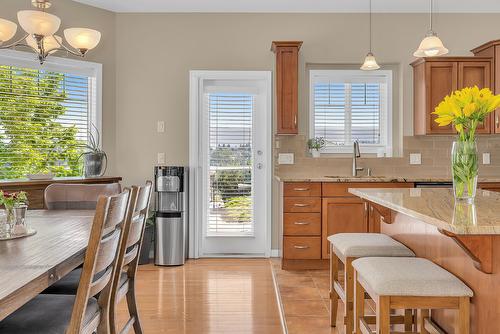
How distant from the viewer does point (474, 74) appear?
4406 millimetres

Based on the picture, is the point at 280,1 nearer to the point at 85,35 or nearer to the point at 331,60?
the point at 331,60

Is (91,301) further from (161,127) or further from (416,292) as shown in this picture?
(161,127)

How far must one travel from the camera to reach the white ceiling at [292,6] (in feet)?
14.6

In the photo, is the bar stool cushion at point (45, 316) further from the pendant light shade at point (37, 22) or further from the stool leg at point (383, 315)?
the pendant light shade at point (37, 22)

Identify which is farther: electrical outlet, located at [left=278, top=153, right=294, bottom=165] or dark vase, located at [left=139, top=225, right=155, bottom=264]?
electrical outlet, located at [left=278, top=153, right=294, bottom=165]

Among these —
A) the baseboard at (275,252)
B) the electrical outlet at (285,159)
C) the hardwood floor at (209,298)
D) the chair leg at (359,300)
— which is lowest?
the hardwood floor at (209,298)

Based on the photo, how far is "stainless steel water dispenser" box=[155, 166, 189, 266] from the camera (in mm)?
→ 4281

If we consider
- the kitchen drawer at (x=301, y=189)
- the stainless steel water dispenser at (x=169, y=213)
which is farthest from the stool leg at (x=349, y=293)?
the stainless steel water dispenser at (x=169, y=213)

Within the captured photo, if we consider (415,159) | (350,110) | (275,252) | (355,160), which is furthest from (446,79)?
(275,252)

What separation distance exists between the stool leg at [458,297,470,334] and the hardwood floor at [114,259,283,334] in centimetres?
134

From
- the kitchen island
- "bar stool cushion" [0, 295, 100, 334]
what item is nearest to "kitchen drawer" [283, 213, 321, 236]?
the kitchen island

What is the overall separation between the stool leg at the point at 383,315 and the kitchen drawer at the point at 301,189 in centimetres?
244

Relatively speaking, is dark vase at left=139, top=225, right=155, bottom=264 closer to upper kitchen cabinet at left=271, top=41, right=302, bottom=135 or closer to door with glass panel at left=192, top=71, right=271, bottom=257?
door with glass panel at left=192, top=71, right=271, bottom=257

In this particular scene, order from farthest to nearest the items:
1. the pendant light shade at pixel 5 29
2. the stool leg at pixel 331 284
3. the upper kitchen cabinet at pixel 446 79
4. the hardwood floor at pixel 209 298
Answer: the upper kitchen cabinet at pixel 446 79
the hardwood floor at pixel 209 298
the stool leg at pixel 331 284
the pendant light shade at pixel 5 29
